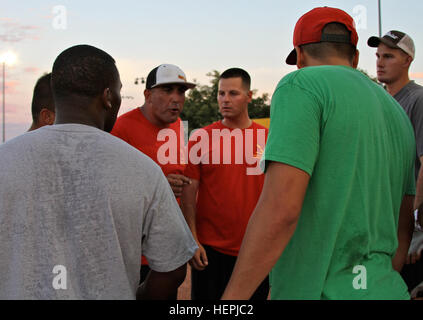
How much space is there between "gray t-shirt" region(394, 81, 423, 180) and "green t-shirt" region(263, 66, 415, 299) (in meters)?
2.12

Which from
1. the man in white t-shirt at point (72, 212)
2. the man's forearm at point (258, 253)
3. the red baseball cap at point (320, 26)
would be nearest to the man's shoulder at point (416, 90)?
the red baseball cap at point (320, 26)

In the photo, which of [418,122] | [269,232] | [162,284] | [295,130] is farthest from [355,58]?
[418,122]

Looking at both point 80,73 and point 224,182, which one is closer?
point 80,73

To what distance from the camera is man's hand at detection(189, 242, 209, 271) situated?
3.52 meters

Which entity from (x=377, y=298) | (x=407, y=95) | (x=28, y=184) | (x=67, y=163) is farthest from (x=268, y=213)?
(x=407, y=95)

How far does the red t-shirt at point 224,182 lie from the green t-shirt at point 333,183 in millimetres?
2284

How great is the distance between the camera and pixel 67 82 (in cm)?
182

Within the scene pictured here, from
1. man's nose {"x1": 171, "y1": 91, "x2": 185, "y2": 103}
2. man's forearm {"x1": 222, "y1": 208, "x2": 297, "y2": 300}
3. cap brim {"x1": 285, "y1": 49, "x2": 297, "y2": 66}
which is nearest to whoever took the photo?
man's forearm {"x1": 222, "y1": 208, "x2": 297, "y2": 300}

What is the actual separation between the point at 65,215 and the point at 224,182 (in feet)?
8.27

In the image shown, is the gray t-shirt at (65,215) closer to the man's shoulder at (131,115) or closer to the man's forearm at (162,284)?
the man's forearm at (162,284)

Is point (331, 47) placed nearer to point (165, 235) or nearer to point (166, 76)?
point (165, 235)

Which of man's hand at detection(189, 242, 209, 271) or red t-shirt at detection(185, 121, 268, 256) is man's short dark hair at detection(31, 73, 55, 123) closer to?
red t-shirt at detection(185, 121, 268, 256)

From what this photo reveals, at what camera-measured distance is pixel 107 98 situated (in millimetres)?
1896

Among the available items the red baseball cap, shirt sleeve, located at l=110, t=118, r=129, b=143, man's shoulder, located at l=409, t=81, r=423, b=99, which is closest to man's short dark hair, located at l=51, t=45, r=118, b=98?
the red baseball cap
